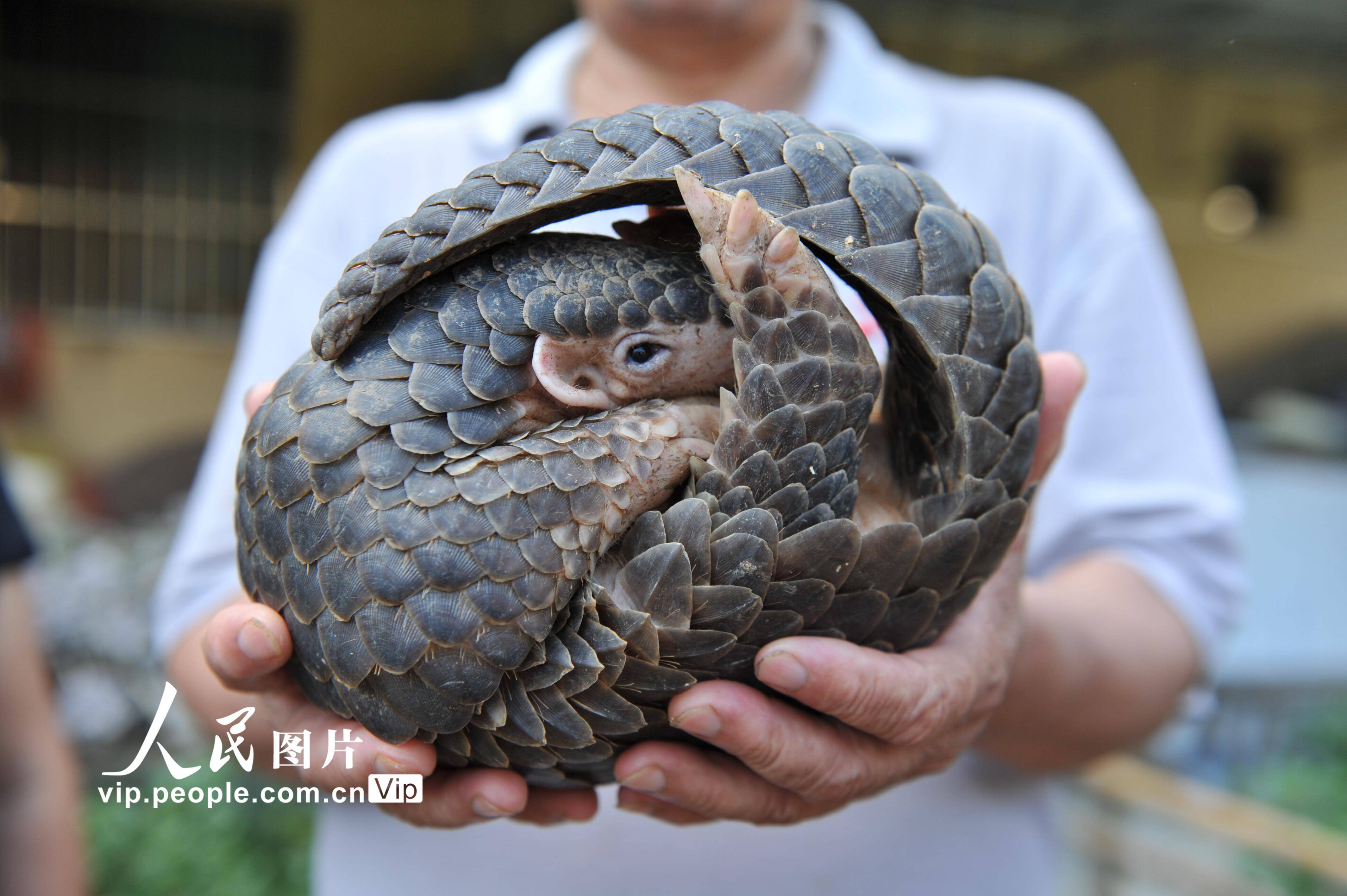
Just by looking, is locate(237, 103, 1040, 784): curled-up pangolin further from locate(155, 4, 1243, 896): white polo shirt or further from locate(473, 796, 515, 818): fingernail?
locate(155, 4, 1243, 896): white polo shirt

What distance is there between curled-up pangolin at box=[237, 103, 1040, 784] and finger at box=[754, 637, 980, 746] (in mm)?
23

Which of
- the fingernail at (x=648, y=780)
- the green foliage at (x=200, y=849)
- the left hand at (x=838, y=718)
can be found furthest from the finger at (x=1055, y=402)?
the green foliage at (x=200, y=849)

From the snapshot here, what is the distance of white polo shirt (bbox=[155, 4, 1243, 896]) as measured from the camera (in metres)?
1.11

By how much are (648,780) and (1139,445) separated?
32.4 inches

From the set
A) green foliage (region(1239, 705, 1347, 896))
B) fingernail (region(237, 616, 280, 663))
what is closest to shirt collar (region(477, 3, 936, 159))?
fingernail (region(237, 616, 280, 663))

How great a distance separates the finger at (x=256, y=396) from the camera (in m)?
0.77

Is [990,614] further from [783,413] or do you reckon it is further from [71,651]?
[71,651]

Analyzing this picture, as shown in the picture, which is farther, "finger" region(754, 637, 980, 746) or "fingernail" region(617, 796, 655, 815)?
"fingernail" region(617, 796, 655, 815)

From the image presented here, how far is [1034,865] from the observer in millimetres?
1247

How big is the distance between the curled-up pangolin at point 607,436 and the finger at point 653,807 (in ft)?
0.36

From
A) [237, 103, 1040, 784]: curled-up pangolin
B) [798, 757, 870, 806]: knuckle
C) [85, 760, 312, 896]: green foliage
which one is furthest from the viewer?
[85, 760, 312, 896]: green foliage

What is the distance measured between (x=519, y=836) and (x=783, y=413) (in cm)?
70

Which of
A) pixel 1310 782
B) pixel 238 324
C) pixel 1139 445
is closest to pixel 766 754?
pixel 1139 445

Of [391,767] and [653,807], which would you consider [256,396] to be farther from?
[653,807]
